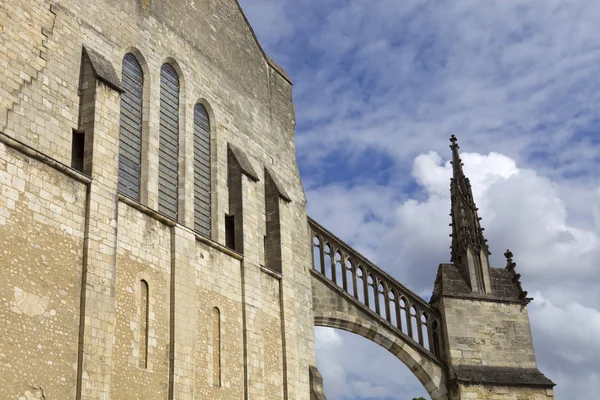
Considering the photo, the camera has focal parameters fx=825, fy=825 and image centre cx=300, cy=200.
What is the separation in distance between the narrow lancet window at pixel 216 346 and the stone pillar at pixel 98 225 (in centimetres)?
299

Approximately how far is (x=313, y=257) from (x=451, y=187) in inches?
209

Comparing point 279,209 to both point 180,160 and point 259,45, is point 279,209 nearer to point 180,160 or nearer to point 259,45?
point 180,160

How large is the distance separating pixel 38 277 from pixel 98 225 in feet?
4.71

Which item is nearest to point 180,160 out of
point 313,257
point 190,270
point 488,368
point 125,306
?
point 190,270

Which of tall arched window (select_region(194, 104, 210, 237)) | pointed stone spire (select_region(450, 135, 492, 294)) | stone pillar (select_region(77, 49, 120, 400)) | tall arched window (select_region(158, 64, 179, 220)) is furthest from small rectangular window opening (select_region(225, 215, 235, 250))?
pointed stone spire (select_region(450, 135, 492, 294))

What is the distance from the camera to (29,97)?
40.2ft

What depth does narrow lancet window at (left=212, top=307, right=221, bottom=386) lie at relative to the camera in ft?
48.6

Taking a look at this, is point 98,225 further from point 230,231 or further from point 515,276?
point 515,276

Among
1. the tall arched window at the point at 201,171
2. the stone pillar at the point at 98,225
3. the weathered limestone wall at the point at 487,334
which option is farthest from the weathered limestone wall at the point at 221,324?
the weathered limestone wall at the point at 487,334

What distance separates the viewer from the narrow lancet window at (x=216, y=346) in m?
14.8

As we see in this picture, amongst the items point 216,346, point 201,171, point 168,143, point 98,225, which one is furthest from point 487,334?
point 98,225

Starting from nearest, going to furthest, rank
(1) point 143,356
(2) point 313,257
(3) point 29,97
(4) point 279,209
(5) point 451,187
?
(3) point 29,97 < (1) point 143,356 < (4) point 279,209 < (2) point 313,257 < (5) point 451,187

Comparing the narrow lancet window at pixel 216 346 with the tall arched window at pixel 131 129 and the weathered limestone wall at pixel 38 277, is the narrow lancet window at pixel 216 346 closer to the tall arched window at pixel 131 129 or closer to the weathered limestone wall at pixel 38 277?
the tall arched window at pixel 131 129

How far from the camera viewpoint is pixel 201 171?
54.0ft
